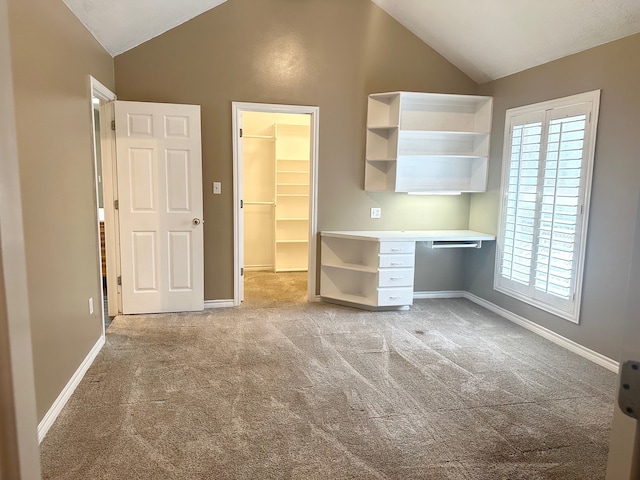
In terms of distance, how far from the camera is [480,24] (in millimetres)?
3922

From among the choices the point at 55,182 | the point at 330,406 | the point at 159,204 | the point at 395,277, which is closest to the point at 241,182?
the point at 159,204

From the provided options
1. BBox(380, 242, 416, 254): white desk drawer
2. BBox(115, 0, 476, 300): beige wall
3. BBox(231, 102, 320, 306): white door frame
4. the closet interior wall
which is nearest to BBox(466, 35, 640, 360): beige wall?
BBox(380, 242, 416, 254): white desk drawer

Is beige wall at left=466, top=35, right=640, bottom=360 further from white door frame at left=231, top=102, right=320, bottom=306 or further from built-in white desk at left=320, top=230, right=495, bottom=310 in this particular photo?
white door frame at left=231, top=102, right=320, bottom=306

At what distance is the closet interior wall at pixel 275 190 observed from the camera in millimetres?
6281

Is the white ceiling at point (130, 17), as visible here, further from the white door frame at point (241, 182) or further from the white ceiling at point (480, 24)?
the white door frame at point (241, 182)

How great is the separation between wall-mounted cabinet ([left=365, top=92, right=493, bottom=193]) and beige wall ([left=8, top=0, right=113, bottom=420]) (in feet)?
9.05

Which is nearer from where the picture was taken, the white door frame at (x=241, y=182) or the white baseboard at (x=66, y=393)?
the white baseboard at (x=66, y=393)

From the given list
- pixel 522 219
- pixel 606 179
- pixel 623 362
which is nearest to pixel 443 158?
pixel 522 219

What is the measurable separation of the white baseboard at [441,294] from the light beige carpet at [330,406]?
3.40 ft

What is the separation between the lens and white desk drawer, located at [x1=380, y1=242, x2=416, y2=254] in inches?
175

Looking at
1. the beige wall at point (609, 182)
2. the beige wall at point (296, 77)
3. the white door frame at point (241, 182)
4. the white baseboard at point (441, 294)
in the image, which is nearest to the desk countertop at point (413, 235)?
the beige wall at point (296, 77)

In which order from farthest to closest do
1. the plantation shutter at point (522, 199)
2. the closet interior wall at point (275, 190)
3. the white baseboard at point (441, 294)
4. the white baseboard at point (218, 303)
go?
the closet interior wall at point (275, 190) < the white baseboard at point (441, 294) < the white baseboard at point (218, 303) < the plantation shutter at point (522, 199)

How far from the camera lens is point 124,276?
14.0 feet

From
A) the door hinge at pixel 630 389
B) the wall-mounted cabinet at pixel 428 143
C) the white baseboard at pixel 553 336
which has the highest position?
the wall-mounted cabinet at pixel 428 143
